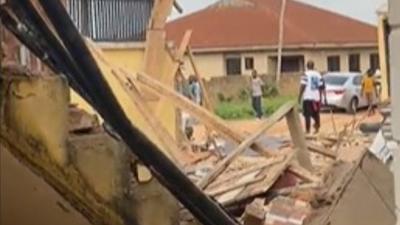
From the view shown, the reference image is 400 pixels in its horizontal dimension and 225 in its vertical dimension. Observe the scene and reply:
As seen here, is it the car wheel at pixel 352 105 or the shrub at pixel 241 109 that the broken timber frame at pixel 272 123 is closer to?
the shrub at pixel 241 109

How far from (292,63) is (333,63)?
192 centimetres

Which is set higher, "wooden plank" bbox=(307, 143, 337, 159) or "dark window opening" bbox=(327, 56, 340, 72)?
"wooden plank" bbox=(307, 143, 337, 159)

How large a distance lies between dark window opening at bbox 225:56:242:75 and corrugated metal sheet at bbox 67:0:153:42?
29742mm

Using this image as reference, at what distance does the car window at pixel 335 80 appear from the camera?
38.5 metres

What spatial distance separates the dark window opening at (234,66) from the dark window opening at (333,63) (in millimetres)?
4112

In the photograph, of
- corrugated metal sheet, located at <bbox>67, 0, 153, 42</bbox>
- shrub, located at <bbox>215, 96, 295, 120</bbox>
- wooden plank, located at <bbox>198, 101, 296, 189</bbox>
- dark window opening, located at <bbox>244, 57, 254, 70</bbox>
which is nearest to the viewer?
wooden plank, located at <bbox>198, 101, 296, 189</bbox>

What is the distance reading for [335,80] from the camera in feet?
130

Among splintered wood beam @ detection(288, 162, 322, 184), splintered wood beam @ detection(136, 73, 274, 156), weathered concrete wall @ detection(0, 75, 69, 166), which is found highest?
weathered concrete wall @ detection(0, 75, 69, 166)

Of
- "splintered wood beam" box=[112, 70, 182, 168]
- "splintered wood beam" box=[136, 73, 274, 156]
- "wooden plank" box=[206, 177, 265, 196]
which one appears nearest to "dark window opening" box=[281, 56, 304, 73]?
"splintered wood beam" box=[112, 70, 182, 168]

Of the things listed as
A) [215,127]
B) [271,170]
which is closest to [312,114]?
[215,127]

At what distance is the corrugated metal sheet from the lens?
21203 mm

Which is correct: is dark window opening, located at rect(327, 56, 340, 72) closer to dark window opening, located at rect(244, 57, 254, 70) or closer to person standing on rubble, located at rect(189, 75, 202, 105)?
dark window opening, located at rect(244, 57, 254, 70)

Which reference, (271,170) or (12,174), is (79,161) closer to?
(12,174)

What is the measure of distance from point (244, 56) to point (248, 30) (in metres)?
2.30
